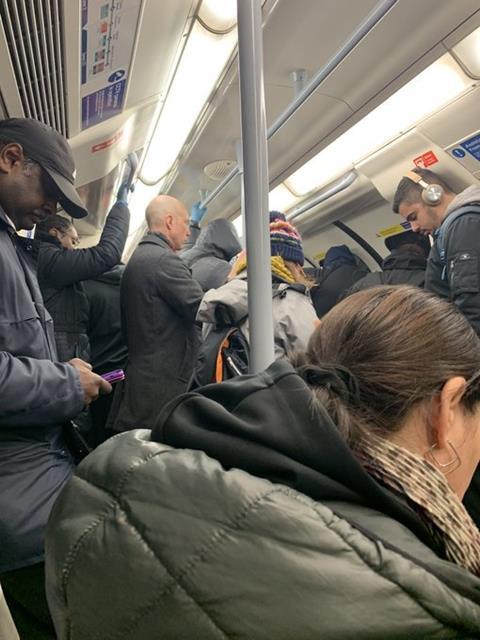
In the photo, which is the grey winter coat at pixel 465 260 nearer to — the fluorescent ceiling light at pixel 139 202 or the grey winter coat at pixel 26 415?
the grey winter coat at pixel 26 415

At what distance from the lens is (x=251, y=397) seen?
0.73m

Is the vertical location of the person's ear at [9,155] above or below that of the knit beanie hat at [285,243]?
above

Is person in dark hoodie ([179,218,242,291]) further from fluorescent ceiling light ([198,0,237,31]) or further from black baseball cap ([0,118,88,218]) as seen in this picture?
black baseball cap ([0,118,88,218])

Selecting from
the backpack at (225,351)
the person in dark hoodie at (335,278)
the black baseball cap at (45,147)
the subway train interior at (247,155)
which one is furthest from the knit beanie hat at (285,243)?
the person in dark hoodie at (335,278)

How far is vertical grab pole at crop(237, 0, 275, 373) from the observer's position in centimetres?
126

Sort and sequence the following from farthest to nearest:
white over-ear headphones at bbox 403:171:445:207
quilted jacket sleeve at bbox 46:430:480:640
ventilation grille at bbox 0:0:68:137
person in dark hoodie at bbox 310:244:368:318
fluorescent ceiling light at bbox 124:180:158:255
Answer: fluorescent ceiling light at bbox 124:180:158:255 < person in dark hoodie at bbox 310:244:368:318 < white over-ear headphones at bbox 403:171:445:207 < ventilation grille at bbox 0:0:68:137 < quilted jacket sleeve at bbox 46:430:480:640

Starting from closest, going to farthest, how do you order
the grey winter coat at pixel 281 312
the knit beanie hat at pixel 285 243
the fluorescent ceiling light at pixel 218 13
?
1. the grey winter coat at pixel 281 312
2. the knit beanie hat at pixel 285 243
3. the fluorescent ceiling light at pixel 218 13

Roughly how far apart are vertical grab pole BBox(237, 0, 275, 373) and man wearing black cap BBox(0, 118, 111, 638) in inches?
20.2

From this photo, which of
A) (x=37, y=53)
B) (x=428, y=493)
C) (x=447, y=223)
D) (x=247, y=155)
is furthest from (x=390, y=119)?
(x=428, y=493)

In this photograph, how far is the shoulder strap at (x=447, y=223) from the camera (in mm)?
2350

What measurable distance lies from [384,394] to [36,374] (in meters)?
0.88

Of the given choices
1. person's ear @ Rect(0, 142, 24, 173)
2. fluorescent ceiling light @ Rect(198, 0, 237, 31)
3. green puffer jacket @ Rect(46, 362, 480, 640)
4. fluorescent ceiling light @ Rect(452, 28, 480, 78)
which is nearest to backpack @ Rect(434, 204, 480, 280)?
fluorescent ceiling light @ Rect(452, 28, 480, 78)

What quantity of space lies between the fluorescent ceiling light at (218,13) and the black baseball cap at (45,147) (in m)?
1.19

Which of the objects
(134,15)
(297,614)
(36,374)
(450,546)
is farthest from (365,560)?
(134,15)
